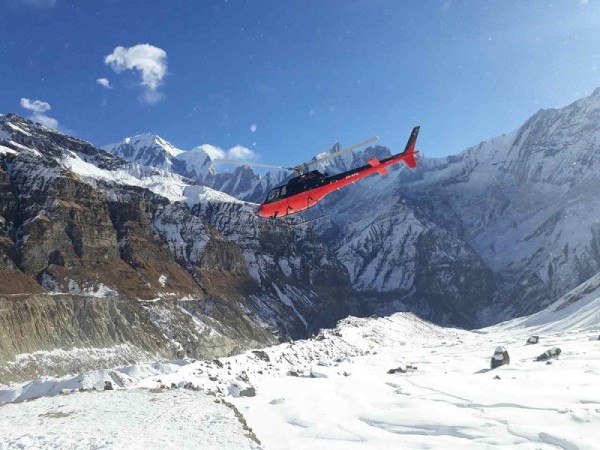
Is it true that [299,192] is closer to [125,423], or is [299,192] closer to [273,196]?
[273,196]

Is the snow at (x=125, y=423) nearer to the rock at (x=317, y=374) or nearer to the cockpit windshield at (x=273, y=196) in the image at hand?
the rock at (x=317, y=374)

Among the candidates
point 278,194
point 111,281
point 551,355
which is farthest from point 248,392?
point 111,281

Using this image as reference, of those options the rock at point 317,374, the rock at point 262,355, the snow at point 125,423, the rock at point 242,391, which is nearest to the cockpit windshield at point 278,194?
the rock at point 262,355

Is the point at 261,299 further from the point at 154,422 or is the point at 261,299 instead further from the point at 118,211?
the point at 154,422

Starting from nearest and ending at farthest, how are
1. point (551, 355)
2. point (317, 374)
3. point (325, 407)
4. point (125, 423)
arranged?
point (125, 423), point (325, 407), point (317, 374), point (551, 355)

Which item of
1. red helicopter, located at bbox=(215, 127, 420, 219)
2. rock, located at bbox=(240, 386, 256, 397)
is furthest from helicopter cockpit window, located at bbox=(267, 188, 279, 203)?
rock, located at bbox=(240, 386, 256, 397)

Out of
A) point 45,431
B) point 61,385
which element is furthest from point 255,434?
point 61,385

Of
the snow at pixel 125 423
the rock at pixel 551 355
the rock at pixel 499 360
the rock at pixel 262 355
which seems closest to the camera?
the snow at pixel 125 423
